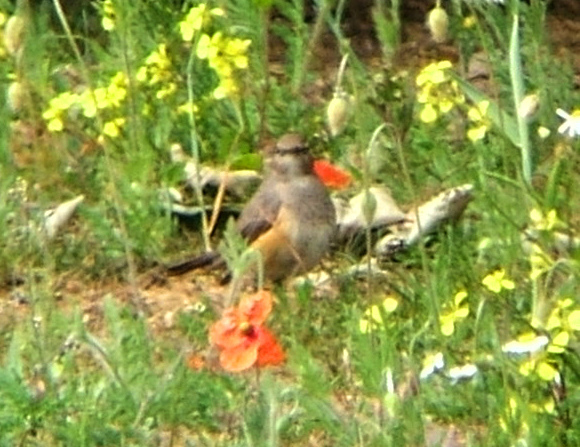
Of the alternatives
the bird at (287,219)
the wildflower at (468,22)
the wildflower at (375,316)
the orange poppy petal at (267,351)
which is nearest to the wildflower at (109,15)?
the bird at (287,219)

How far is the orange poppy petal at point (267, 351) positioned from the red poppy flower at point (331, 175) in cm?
225

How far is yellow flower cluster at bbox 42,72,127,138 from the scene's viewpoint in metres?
6.13

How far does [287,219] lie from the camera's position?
653 cm

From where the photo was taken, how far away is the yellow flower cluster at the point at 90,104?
613 centimetres

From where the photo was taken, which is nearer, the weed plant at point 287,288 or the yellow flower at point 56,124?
the weed plant at point 287,288

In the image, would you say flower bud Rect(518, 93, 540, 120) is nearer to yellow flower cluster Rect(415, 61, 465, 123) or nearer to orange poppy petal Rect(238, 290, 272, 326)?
yellow flower cluster Rect(415, 61, 465, 123)

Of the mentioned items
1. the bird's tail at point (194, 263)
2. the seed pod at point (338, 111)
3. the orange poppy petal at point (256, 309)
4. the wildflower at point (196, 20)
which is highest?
the seed pod at point (338, 111)

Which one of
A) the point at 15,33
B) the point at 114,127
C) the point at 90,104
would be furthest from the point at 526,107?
the point at 114,127

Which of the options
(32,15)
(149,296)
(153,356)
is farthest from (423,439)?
(32,15)

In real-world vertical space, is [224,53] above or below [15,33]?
below

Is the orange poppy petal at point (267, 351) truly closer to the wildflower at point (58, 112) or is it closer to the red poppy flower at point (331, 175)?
the wildflower at point (58, 112)

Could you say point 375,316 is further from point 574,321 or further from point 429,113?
point 574,321

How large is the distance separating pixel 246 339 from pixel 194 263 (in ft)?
6.63

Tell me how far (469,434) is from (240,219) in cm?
197
